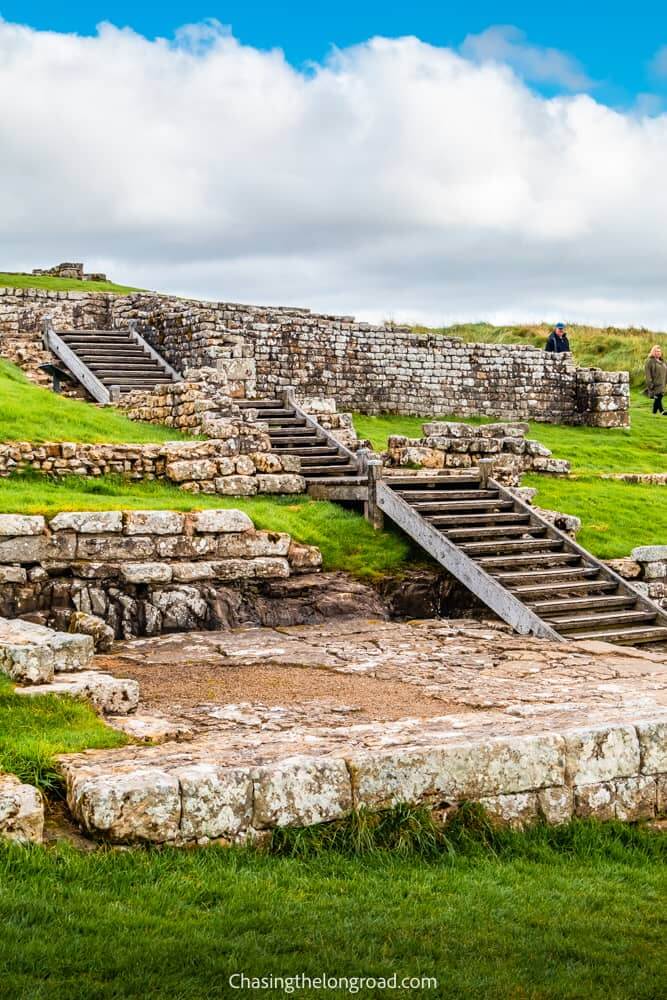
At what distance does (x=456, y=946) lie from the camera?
5.09 meters

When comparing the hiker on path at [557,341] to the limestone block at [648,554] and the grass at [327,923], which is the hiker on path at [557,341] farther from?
the grass at [327,923]

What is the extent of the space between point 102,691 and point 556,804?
3630 mm

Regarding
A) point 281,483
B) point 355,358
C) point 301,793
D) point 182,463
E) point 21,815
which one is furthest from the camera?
point 355,358

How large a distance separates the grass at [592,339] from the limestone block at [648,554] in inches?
875

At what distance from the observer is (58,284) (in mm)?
33344

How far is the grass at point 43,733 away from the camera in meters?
6.48

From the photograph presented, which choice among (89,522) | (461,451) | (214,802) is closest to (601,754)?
(214,802)

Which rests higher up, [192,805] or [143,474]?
[143,474]

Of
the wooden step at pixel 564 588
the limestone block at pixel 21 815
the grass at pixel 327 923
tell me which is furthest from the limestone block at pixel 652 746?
the wooden step at pixel 564 588

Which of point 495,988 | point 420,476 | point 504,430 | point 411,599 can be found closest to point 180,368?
point 504,430

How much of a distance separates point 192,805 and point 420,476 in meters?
11.2

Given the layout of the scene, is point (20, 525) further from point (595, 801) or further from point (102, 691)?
point (595, 801)

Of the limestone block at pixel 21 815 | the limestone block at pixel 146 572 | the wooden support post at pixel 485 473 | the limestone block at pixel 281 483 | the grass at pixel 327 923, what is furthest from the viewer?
the wooden support post at pixel 485 473

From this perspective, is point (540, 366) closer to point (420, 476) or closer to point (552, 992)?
point (420, 476)
